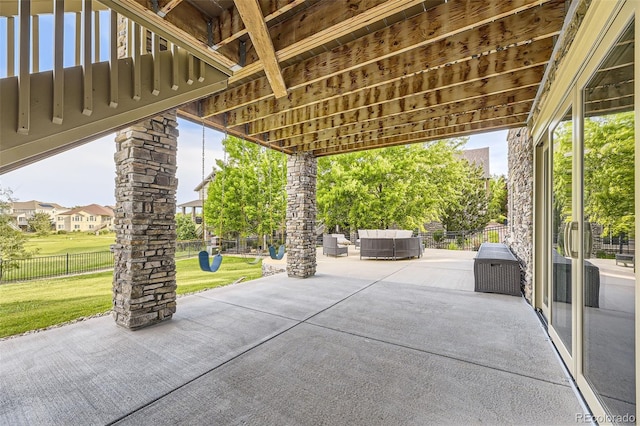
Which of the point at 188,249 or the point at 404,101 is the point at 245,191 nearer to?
the point at 188,249

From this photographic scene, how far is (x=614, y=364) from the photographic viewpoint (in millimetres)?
1718

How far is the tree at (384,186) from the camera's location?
12.0 m

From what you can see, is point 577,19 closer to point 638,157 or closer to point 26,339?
point 638,157

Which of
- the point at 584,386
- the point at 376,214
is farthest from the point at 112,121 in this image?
the point at 376,214

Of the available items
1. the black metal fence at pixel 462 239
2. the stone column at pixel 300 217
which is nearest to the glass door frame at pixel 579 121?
the stone column at pixel 300 217

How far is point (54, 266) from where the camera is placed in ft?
22.0

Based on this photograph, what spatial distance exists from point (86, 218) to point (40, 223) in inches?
31.8

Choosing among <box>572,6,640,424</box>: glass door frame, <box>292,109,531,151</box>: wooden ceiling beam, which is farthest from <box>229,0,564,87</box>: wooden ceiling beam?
<box>292,109,531,151</box>: wooden ceiling beam

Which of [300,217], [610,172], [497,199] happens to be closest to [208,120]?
[300,217]

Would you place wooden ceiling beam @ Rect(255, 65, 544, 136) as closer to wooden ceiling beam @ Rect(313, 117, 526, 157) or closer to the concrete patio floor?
wooden ceiling beam @ Rect(313, 117, 526, 157)

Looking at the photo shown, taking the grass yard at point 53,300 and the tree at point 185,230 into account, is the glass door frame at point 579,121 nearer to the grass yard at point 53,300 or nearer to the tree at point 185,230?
the grass yard at point 53,300

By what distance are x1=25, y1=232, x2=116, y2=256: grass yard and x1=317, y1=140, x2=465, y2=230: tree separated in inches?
325

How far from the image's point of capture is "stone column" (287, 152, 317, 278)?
6.69 metres

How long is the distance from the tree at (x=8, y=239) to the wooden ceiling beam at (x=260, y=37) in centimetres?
512
